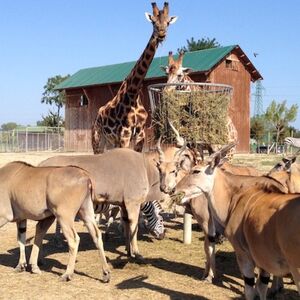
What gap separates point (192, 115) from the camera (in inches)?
386

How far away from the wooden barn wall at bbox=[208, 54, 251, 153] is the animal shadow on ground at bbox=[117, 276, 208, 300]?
32692mm

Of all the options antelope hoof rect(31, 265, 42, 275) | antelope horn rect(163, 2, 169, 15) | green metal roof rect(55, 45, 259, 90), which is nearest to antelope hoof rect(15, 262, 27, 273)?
antelope hoof rect(31, 265, 42, 275)

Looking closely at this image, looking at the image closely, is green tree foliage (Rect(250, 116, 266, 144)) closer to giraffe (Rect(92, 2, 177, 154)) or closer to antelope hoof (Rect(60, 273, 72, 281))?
giraffe (Rect(92, 2, 177, 154))

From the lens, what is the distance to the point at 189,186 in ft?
22.6

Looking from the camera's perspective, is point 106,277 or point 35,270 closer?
point 106,277

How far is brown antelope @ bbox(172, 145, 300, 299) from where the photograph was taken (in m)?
4.93

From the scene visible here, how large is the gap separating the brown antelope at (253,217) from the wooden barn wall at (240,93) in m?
33.3

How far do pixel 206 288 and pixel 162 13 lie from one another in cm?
615

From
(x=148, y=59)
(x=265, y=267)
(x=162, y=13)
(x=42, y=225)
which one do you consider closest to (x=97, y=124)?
(x=148, y=59)

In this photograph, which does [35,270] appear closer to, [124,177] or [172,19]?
[124,177]

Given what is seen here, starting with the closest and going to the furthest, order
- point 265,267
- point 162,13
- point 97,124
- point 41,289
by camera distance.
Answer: point 265,267, point 41,289, point 162,13, point 97,124

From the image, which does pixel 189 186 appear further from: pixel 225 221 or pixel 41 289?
pixel 41 289

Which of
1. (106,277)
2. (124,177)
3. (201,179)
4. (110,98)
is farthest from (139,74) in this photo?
(110,98)

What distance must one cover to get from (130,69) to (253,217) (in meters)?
38.6
